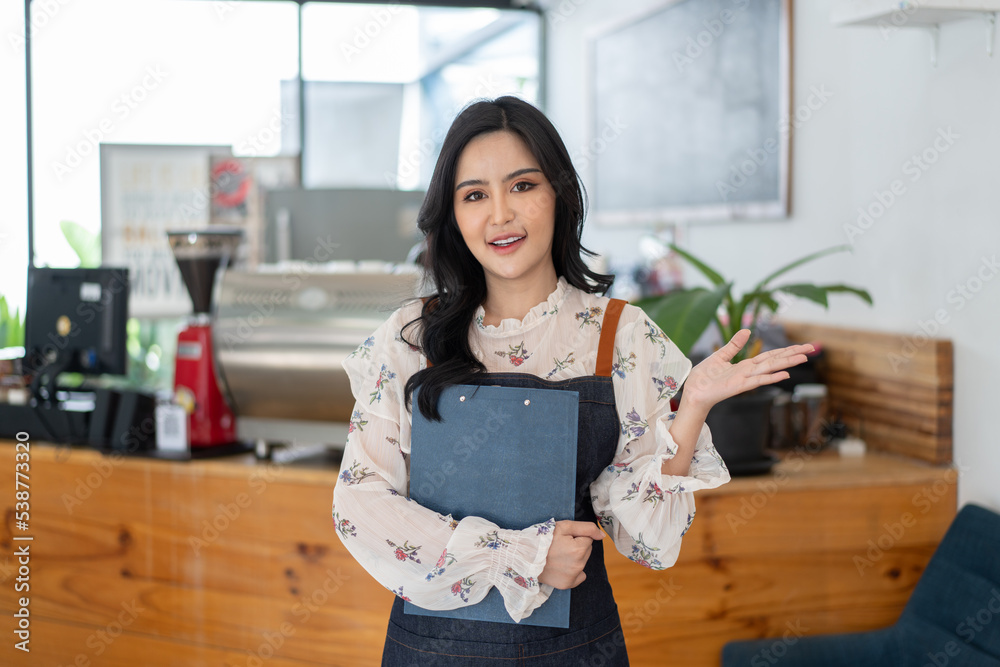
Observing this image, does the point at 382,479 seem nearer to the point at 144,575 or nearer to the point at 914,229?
the point at 144,575

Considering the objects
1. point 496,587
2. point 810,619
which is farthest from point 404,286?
point 810,619

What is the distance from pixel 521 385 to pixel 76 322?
1.80 m

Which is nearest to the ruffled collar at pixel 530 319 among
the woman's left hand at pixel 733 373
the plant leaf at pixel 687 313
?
the woman's left hand at pixel 733 373

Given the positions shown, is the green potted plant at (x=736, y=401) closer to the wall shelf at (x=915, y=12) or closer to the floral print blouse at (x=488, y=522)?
the wall shelf at (x=915, y=12)

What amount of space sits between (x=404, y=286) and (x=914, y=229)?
134cm

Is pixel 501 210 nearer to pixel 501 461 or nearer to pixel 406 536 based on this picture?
pixel 501 461

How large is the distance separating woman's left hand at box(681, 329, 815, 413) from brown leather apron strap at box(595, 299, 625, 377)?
128mm

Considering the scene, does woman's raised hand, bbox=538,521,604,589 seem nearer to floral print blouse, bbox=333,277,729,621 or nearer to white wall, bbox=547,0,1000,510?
floral print blouse, bbox=333,277,729,621

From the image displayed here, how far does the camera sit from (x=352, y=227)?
144 inches

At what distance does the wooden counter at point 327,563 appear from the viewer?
2010 millimetres

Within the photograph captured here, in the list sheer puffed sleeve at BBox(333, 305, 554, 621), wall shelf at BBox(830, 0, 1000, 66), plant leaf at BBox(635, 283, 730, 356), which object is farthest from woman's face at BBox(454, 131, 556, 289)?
wall shelf at BBox(830, 0, 1000, 66)

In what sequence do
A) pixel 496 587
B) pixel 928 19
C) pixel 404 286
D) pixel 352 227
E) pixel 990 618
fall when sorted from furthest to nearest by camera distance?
1. pixel 352 227
2. pixel 404 286
3. pixel 928 19
4. pixel 990 618
5. pixel 496 587

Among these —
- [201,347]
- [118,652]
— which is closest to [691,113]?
[201,347]

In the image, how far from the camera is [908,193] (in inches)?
88.0
